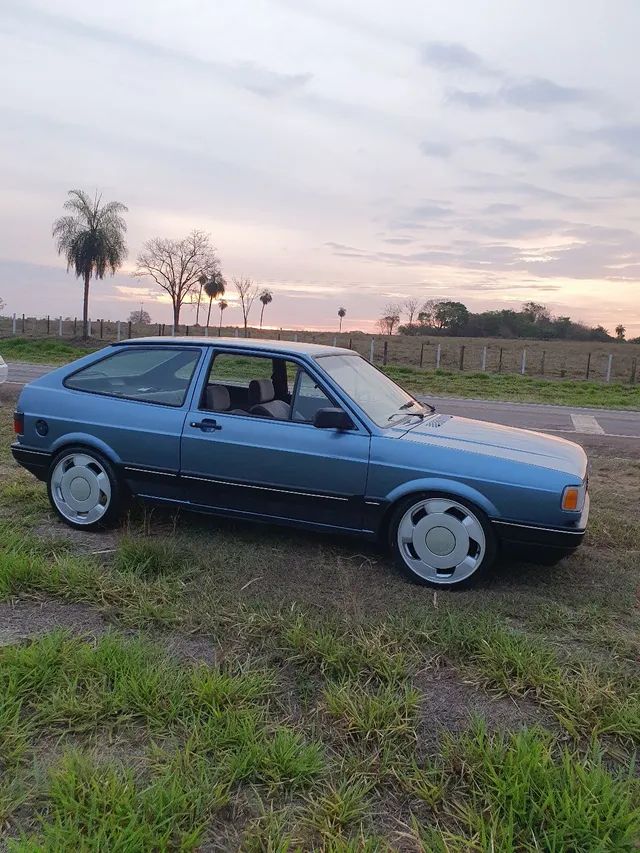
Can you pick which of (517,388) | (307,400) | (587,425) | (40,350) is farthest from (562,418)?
(40,350)

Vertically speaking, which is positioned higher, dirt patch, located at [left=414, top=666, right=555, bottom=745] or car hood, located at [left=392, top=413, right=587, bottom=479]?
car hood, located at [left=392, top=413, right=587, bottom=479]

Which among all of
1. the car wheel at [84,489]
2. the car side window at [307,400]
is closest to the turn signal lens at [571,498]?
the car side window at [307,400]

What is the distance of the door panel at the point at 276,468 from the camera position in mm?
4273

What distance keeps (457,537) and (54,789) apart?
98.2 inches

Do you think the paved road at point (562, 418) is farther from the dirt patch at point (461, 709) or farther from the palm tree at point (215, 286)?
the palm tree at point (215, 286)

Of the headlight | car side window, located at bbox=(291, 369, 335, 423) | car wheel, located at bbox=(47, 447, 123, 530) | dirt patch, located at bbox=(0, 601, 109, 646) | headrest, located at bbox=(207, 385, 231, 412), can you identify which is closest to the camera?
dirt patch, located at bbox=(0, 601, 109, 646)

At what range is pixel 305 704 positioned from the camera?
9.39ft

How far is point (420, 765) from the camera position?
8.30 ft

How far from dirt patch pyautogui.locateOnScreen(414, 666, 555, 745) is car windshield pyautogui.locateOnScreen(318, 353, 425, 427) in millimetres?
1802

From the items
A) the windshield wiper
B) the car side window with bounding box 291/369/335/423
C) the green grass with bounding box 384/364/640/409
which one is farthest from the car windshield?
the green grass with bounding box 384/364/640/409

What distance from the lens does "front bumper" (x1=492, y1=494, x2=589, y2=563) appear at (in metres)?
3.96

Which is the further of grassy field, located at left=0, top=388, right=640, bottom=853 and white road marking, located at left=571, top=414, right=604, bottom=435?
white road marking, located at left=571, top=414, right=604, bottom=435

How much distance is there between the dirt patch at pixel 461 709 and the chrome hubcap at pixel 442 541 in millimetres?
1047

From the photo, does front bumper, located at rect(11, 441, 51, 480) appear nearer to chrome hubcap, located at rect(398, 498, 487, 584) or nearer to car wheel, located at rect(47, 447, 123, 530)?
car wheel, located at rect(47, 447, 123, 530)
